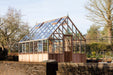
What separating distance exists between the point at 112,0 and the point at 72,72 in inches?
1312

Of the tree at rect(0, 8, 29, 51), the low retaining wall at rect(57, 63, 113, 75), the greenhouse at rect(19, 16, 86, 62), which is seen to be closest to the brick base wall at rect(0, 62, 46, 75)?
the low retaining wall at rect(57, 63, 113, 75)

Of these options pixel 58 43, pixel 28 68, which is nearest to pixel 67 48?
pixel 58 43

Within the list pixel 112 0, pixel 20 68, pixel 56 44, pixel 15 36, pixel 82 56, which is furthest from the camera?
pixel 112 0

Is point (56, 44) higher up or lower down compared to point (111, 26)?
lower down

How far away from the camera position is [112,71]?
15.9ft

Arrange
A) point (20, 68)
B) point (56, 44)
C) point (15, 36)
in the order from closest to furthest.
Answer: point (20, 68) < point (56, 44) < point (15, 36)

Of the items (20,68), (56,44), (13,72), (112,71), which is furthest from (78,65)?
(56,44)

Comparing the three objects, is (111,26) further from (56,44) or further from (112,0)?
(56,44)

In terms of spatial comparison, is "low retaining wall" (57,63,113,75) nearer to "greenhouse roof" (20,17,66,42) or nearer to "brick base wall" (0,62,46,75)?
"brick base wall" (0,62,46,75)

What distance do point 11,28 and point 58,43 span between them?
34.5 ft

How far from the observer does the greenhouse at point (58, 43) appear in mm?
23266

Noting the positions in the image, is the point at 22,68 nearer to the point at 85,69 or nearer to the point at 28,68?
the point at 28,68

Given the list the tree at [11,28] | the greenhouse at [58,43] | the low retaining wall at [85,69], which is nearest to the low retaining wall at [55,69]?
the low retaining wall at [85,69]

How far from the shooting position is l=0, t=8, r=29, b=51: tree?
31984 millimetres
